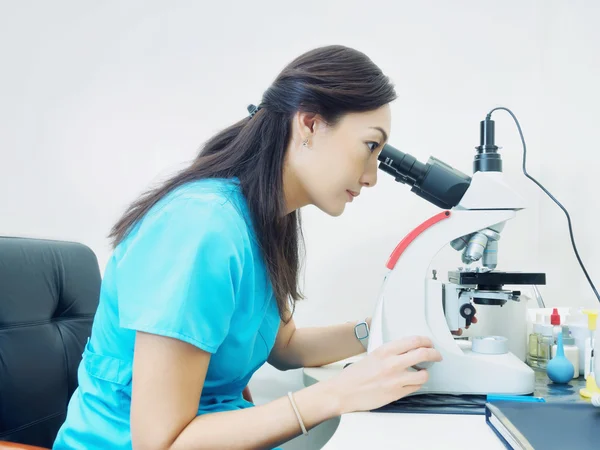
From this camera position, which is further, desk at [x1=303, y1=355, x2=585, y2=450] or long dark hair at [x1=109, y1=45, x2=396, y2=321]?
long dark hair at [x1=109, y1=45, x2=396, y2=321]

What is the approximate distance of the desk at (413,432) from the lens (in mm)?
622

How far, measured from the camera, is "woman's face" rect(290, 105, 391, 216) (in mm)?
837

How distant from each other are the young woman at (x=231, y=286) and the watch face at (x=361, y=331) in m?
0.19

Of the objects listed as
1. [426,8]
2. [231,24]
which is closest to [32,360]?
[231,24]

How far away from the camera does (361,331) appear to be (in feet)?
3.58

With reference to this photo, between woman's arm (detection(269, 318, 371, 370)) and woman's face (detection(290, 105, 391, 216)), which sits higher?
woman's face (detection(290, 105, 391, 216))

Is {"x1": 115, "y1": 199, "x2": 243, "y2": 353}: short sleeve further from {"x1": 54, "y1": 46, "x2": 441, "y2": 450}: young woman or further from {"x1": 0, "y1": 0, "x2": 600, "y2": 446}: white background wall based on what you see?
{"x1": 0, "y1": 0, "x2": 600, "y2": 446}: white background wall

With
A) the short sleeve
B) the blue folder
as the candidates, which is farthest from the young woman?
the blue folder

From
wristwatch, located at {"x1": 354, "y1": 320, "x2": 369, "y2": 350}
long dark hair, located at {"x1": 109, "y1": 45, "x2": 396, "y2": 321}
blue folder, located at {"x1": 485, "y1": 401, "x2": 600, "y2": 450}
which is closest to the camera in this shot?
blue folder, located at {"x1": 485, "y1": 401, "x2": 600, "y2": 450}

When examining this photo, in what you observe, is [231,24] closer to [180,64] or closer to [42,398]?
[180,64]

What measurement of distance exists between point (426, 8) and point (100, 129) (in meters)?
1.01

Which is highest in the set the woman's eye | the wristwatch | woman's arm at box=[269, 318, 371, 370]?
the woman's eye

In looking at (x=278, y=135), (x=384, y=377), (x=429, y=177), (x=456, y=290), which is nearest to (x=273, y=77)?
(x=278, y=135)

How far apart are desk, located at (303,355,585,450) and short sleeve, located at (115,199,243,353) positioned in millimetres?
224
